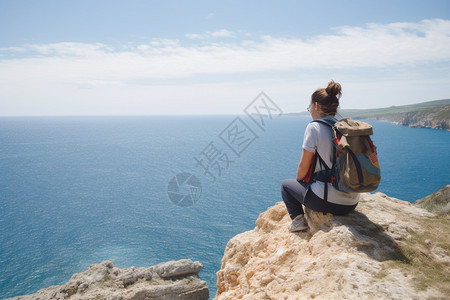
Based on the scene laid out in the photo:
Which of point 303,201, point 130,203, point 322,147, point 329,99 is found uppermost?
point 329,99

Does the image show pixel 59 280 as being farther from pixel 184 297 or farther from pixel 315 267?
pixel 315 267

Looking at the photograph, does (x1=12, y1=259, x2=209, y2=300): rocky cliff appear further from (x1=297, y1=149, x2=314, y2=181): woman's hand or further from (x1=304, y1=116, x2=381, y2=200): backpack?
(x1=304, y1=116, x2=381, y2=200): backpack

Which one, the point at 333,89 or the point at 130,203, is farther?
the point at 130,203

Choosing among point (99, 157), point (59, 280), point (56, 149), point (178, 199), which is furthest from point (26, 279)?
point (56, 149)

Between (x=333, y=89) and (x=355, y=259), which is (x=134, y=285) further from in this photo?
(x=333, y=89)

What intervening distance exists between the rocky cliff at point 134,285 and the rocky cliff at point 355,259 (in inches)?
837

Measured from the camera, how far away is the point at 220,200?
68.7 metres

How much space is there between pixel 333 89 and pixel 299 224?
10.6 ft

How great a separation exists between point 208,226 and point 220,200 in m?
13.1

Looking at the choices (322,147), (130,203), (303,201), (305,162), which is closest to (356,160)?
(322,147)

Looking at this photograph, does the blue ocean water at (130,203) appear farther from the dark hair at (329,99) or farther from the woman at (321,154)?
the dark hair at (329,99)

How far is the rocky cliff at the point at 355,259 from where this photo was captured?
4387 millimetres

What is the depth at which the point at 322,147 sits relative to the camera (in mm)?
5680

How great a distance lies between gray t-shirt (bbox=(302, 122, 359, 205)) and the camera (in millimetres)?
5621
